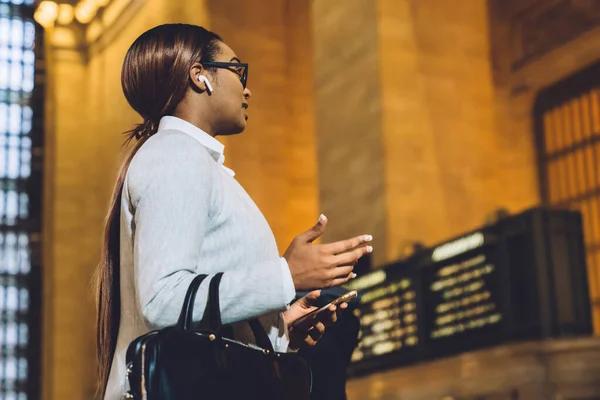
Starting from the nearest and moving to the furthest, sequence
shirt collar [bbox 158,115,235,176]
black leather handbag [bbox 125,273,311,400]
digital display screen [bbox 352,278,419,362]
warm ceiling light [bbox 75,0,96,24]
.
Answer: black leather handbag [bbox 125,273,311,400] → shirt collar [bbox 158,115,235,176] → digital display screen [bbox 352,278,419,362] → warm ceiling light [bbox 75,0,96,24]

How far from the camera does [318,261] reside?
2.13 metres

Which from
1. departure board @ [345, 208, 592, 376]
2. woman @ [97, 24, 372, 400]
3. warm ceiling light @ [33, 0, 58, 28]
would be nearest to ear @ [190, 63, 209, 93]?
woman @ [97, 24, 372, 400]

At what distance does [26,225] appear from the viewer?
61.1ft

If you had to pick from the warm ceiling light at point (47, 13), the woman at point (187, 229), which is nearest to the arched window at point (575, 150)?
the woman at point (187, 229)

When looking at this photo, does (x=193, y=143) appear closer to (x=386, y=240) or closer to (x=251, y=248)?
(x=251, y=248)

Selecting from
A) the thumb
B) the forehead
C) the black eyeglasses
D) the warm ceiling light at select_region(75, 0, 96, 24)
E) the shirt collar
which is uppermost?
the warm ceiling light at select_region(75, 0, 96, 24)

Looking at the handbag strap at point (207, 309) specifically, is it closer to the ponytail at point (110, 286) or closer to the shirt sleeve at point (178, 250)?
the shirt sleeve at point (178, 250)

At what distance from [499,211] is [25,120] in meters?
12.7

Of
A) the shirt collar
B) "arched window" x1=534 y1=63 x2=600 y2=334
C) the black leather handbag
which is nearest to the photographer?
the black leather handbag

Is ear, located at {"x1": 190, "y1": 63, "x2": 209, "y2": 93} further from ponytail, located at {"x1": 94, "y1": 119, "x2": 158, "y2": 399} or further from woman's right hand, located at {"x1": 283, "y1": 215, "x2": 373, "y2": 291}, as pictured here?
woman's right hand, located at {"x1": 283, "y1": 215, "x2": 373, "y2": 291}

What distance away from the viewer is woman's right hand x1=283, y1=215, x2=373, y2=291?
7.00 ft

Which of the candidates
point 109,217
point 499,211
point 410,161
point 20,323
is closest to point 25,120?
point 20,323

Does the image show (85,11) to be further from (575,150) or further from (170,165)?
(170,165)

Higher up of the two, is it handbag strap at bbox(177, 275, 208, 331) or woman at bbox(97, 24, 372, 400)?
woman at bbox(97, 24, 372, 400)
